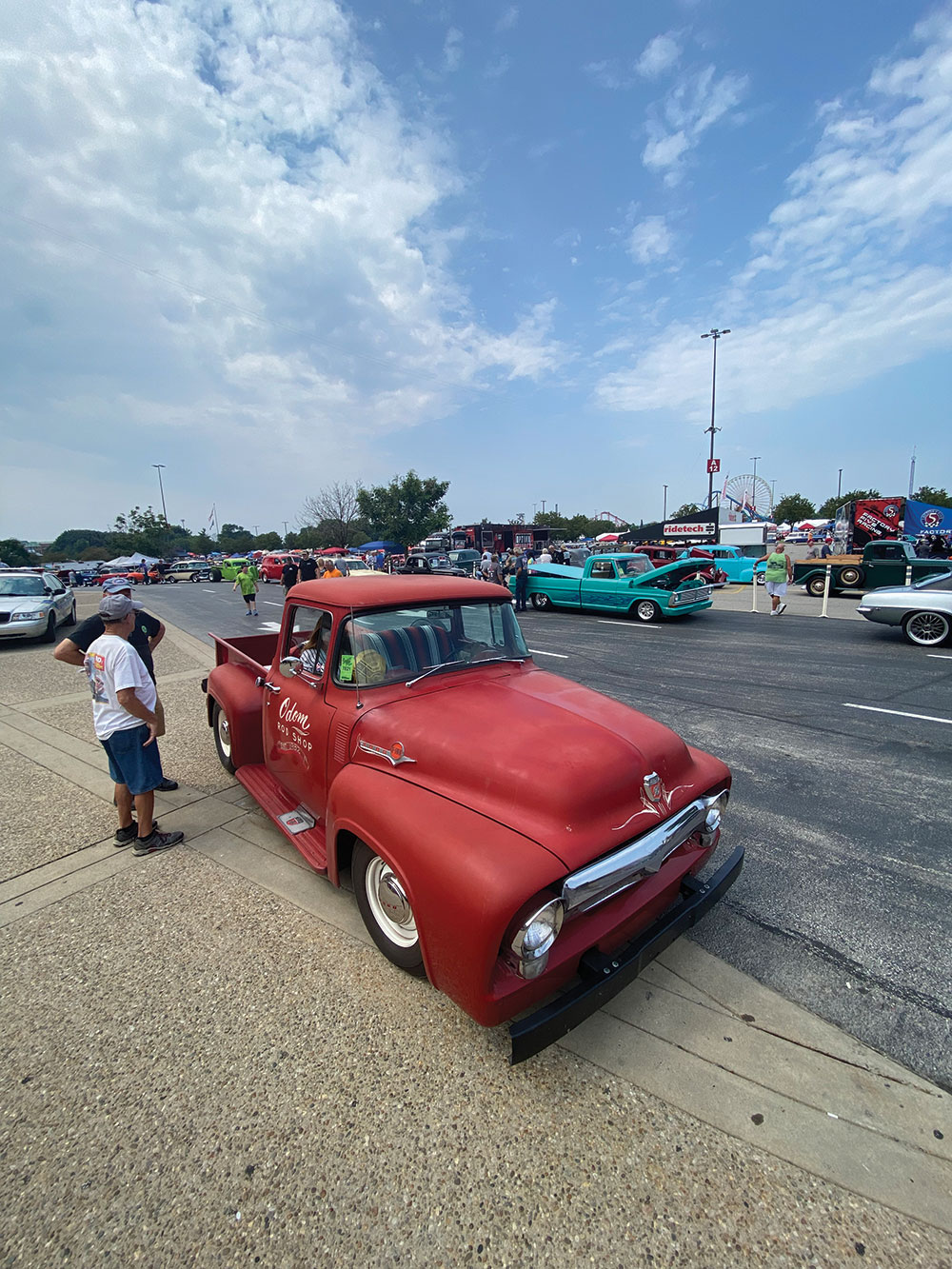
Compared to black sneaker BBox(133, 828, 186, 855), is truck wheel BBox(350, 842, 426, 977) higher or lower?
higher

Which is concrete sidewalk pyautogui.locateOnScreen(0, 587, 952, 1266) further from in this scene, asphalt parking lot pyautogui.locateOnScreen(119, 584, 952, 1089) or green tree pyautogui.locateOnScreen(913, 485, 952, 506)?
green tree pyautogui.locateOnScreen(913, 485, 952, 506)

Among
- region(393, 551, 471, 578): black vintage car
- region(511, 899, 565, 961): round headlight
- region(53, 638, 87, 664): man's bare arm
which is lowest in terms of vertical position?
region(511, 899, 565, 961): round headlight

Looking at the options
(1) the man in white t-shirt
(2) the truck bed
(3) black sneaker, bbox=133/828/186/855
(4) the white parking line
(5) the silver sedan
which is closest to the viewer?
(1) the man in white t-shirt

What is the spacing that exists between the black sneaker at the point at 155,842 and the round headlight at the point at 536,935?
292 cm

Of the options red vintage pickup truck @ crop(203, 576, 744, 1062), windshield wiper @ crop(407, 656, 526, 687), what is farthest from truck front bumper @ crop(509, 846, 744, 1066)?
windshield wiper @ crop(407, 656, 526, 687)

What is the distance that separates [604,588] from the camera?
601 inches

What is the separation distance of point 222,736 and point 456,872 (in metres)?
3.72

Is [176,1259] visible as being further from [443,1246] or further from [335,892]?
[335,892]

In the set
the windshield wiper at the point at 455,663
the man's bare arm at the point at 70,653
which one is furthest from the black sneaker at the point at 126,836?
the windshield wiper at the point at 455,663

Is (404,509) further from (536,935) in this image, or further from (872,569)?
(536,935)

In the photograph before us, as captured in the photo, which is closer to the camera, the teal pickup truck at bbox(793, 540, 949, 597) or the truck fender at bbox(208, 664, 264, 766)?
the truck fender at bbox(208, 664, 264, 766)

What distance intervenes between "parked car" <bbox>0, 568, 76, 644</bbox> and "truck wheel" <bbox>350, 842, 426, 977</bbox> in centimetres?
1157

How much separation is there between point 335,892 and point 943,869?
3.80 m

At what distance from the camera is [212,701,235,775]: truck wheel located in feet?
15.6
